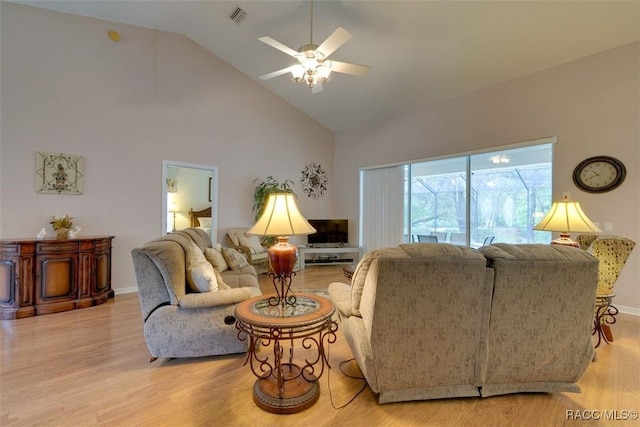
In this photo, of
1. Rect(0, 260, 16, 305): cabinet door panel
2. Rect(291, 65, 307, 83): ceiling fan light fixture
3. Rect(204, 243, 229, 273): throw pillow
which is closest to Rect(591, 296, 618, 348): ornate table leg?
Rect(291, 65, 307, 83): ceiling fan light fixture

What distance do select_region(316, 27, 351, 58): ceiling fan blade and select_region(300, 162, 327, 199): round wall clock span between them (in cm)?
397

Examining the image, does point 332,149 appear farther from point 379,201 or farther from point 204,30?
point 204,30

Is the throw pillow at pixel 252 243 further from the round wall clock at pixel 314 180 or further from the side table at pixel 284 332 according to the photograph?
the side table at pixel 284 332

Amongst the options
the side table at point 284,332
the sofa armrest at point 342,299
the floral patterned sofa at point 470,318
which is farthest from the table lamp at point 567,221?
the side table at point 284,332

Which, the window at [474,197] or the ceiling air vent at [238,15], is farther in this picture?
the window at [474,197]

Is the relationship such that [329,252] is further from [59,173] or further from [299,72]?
[59,173]

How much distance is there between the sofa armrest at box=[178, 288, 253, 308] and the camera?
2340 millimetres

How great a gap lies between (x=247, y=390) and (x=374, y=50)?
4518 mm

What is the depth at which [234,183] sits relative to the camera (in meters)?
5.75

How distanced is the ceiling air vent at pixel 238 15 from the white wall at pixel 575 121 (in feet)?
11.5

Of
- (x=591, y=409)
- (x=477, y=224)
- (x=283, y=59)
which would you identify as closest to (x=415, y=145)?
(x=477, y=224)

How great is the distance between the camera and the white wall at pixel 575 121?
3.62m

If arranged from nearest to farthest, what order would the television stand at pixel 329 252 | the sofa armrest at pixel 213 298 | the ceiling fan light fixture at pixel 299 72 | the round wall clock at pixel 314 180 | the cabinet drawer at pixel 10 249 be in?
the sofa armrest at pixel 213 298
the ceiling fan light fixture at pixel 299 72
the cabinet drawer at pixel 10 249
the television stand at pixel 329 252
the round wall clock at pixel 314 180

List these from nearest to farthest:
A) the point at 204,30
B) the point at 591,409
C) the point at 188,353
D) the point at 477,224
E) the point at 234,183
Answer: the point at 591,409, the point at 188,353, the point at 204,30, the point at 477,224, the point at 234,183
